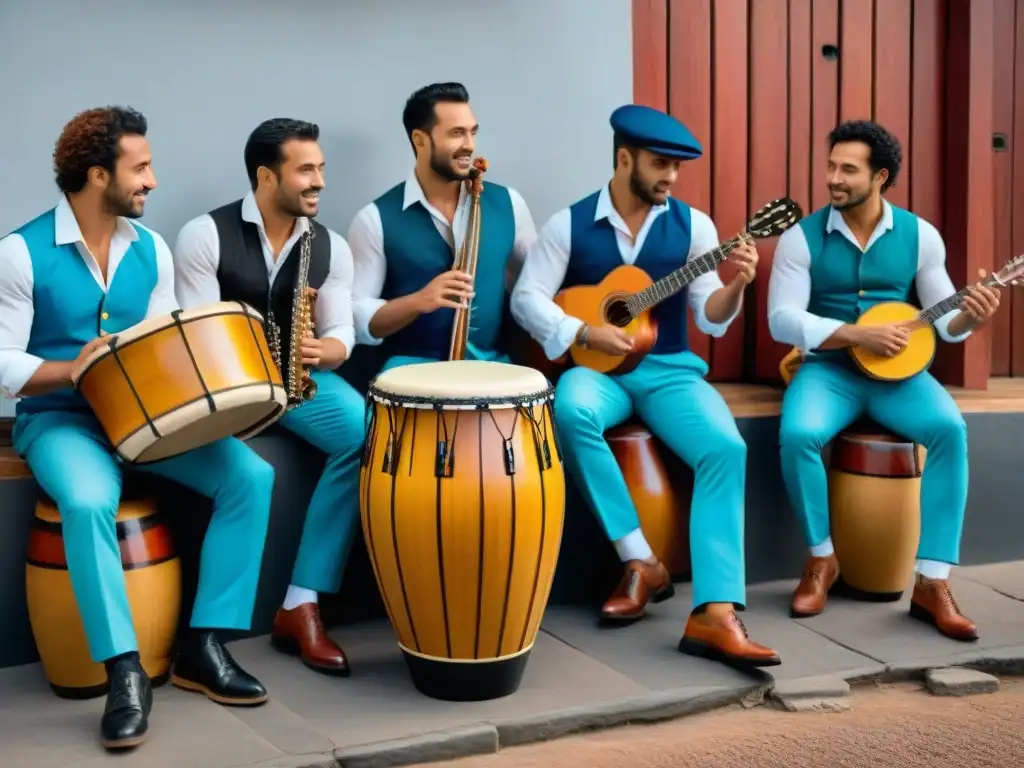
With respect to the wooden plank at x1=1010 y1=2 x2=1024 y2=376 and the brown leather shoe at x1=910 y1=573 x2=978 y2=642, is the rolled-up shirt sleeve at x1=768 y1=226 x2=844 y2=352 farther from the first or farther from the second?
the wooden plank at x1=1010 y1=2 x2=1024 y2=376

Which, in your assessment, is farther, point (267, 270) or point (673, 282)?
point (673, 282)

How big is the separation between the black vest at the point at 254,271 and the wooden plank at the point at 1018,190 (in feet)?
11.4

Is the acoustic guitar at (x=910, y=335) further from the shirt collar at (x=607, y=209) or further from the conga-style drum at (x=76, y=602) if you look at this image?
the conga-style drum at (x=76, y=602)

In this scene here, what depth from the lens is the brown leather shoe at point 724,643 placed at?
3.65 m

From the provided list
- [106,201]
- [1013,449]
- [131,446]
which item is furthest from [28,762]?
[1013,449]

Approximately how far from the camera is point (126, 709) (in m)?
3.12

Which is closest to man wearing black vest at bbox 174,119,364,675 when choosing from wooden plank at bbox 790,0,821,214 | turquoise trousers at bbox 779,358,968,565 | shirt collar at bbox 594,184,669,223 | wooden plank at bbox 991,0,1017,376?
shirt collar at bbox 594,184,669,223

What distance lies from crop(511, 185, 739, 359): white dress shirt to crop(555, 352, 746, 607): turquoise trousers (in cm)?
19

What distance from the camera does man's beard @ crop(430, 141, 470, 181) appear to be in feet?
13.7

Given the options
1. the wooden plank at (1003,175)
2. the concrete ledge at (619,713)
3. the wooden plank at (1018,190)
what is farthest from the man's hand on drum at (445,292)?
the wooden plank at (1018,190)

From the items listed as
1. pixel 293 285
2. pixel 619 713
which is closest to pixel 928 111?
pixel 293 285

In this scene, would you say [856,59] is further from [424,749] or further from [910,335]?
[424,749]

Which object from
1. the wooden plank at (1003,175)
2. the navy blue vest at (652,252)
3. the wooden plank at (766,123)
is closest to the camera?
the navy blue vest at (652,252)

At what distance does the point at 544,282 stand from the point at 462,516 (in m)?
1.27
